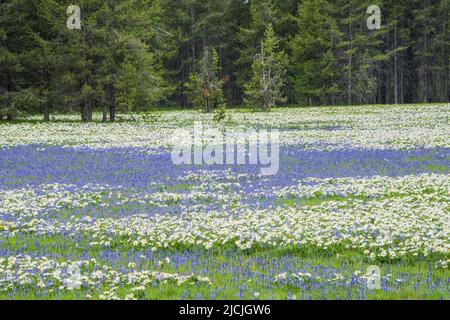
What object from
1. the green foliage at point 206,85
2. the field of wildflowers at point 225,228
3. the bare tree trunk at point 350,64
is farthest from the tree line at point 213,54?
the field of wildflowers at point 225,228

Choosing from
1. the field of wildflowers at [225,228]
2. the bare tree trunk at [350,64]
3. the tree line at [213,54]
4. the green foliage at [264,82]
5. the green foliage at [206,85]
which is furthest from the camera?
the bare tree trunk at [350,64]

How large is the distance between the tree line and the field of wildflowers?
2983 centimetres

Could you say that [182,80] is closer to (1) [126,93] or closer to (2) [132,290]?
(1) [126,93]

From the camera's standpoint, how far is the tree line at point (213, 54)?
53.7m

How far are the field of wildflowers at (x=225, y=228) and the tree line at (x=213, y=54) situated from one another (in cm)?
2983

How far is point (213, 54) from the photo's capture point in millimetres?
75500

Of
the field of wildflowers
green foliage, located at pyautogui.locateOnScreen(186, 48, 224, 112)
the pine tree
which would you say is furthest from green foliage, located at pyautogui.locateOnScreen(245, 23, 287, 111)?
the field of wildflowers

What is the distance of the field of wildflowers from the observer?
8.33 meters

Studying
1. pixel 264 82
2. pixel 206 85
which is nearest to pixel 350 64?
pixel 264 82

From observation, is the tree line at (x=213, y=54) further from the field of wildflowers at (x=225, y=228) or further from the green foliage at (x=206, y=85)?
the field of wildflowers at (x=225, y=228)

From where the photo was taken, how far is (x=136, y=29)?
196 feet

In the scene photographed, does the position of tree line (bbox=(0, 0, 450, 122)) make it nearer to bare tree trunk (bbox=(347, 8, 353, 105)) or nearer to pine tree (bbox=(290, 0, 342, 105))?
pine tree (bbox=(290, 0, 342, 105))
